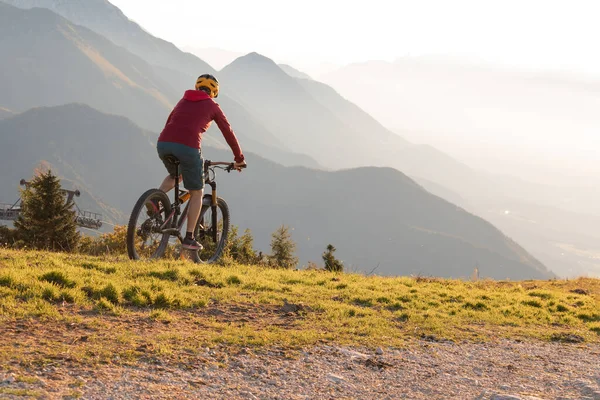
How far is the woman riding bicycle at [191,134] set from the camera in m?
9.30

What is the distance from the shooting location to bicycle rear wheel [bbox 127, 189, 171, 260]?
30.4 ft

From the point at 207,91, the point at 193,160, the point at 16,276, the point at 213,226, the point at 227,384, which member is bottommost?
the point at 227,384

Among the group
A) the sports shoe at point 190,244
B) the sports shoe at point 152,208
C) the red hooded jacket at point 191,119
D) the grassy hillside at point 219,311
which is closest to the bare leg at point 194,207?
the sports shoe at point 190,244

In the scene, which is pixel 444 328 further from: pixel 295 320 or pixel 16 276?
pixel 16 276

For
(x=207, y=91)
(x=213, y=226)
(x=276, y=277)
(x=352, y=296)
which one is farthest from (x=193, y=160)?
(x=352, y=296)

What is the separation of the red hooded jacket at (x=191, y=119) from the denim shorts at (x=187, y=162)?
102 millimetres


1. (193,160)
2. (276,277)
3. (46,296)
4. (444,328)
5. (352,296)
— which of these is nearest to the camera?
(46,296)

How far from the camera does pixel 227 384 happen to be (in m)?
5.00

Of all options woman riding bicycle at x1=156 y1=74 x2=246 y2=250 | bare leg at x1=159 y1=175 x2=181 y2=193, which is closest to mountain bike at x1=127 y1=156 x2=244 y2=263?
bare leg at x1=159 y1=175 x2=181 y2=193

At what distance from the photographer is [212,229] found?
37.5 feet

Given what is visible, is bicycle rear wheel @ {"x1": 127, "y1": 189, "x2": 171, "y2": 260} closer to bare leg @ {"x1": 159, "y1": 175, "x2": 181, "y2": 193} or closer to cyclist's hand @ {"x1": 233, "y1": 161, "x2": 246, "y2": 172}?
bare leg @ {"x1": 159, "y1": 175, "x2": 181, "y2": 193}

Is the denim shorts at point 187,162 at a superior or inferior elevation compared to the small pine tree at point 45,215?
superior

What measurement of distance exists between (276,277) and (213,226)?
189cm

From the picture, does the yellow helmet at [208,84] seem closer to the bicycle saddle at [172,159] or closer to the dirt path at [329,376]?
the bicycle saddle at [172,159]
